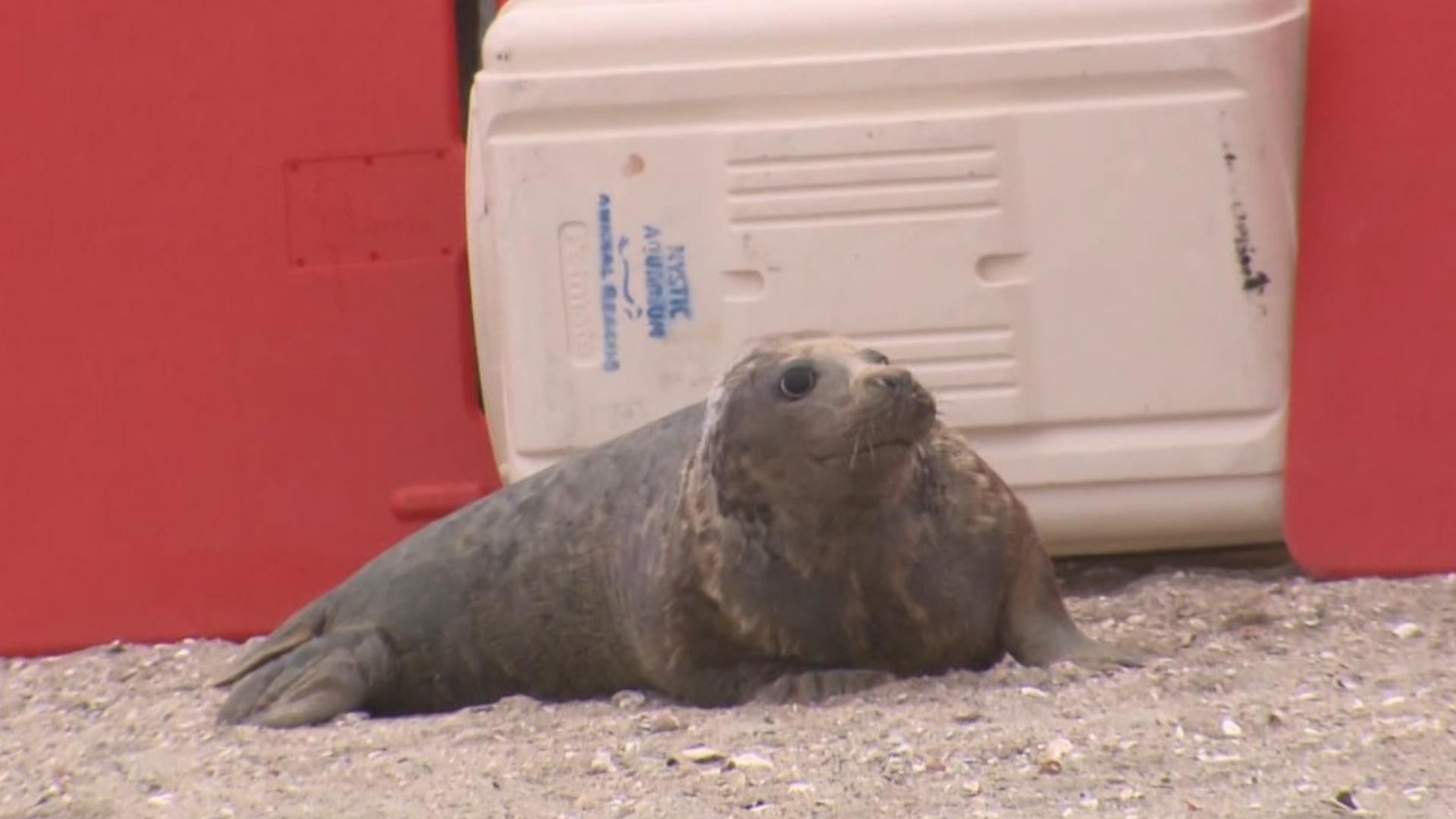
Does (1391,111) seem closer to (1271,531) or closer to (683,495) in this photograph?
(1271,531)

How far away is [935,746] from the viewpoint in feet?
11.2

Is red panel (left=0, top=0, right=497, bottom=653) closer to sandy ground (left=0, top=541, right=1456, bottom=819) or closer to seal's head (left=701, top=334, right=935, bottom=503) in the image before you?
sandy ground (left=0, top=541, right=1456, bottom=819)

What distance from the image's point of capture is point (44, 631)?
5.36 metres

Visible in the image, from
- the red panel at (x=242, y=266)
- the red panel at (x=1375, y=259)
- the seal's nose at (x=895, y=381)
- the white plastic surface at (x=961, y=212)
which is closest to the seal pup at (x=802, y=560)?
the seal's nose at (x=895, y=381)

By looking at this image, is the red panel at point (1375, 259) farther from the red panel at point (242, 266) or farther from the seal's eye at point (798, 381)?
the red panel at point (242, 266)

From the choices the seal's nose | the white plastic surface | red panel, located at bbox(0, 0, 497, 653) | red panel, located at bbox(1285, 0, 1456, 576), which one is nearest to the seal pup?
the seal's nose

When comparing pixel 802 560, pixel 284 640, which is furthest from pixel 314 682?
pixel 802 560

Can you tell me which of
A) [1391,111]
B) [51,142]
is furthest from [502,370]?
[1391,111]

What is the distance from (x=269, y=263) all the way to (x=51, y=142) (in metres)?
0.46

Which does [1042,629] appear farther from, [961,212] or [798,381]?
[961,212]

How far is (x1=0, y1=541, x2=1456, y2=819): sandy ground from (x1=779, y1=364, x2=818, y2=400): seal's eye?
45 centimetres

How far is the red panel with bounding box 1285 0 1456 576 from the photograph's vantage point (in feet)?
15.2

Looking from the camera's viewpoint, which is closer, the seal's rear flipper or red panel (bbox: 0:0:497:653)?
the seal's rear flipper

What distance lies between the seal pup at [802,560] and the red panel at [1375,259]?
0.71 m
